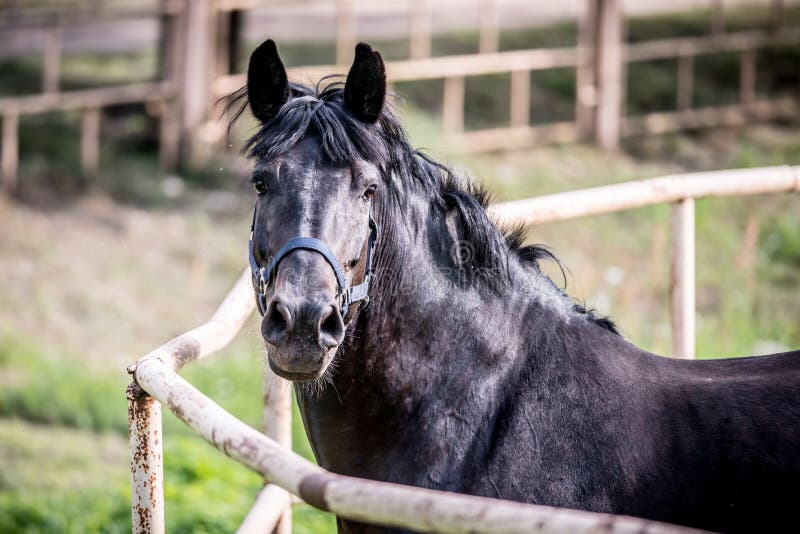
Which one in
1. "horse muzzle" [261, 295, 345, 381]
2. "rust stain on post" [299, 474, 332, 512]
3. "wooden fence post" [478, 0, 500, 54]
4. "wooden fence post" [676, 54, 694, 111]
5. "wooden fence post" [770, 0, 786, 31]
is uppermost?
"wooden fence post" [770, 0, 786, 31]

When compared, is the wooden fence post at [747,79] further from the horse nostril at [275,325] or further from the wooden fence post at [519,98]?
the horse nostril at [275,325]

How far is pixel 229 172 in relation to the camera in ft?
29.4

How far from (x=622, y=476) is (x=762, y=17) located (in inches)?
498

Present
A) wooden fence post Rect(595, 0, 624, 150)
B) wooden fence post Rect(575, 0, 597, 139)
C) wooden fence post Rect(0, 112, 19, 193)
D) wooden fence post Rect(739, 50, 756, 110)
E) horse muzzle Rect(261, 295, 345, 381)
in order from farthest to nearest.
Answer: wooden fence post Rect(739, 50, 756, 110) → wooden fence post Rect(575, 0, 597, 139) → wooden fence post Rect(595, 0, 624, 150) → wooden fence post Rect(0, 112, 19, 193) → horse muzzle Rect(261, 295, 345, 381)

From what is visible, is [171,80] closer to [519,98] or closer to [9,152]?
[9,152]

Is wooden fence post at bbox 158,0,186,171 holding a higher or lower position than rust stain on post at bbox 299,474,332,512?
higher

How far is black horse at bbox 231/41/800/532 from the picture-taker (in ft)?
8.01

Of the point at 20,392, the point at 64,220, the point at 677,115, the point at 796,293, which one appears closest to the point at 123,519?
the point at 20,392

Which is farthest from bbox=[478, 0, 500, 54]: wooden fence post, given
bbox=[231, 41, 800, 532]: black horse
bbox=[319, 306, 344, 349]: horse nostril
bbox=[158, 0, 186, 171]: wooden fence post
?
bbox=[319, 306, 344, 349]: horse nostril

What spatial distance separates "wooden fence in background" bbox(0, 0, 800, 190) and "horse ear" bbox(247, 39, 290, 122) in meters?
4.95

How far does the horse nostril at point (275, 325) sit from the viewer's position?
7.45 ft

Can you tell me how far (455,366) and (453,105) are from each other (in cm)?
744

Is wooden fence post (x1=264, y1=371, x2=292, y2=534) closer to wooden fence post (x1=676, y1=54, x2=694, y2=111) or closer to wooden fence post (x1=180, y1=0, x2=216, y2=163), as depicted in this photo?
wooden fence post (x1=180, y1=0, x2=216, y2=163)

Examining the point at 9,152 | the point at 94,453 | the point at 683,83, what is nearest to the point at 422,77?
the point at 683,83
